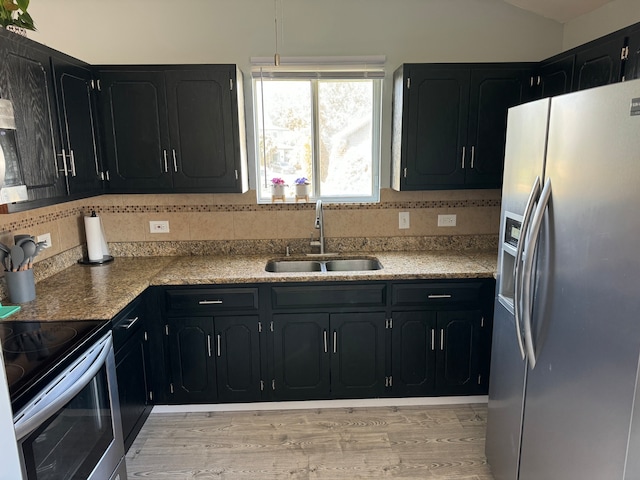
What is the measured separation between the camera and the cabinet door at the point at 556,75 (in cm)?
236

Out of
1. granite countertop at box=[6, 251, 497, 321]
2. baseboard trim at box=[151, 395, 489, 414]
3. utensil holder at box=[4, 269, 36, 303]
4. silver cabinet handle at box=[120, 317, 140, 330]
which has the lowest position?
baseboard trim at box=[151, 395, 489, 414]

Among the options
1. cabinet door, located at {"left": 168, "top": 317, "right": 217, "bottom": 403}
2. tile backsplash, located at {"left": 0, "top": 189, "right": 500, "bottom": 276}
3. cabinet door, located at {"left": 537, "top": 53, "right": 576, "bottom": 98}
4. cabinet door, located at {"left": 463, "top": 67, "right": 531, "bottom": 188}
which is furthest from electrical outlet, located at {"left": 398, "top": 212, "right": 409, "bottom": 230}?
cabinet door, located at {"left": 168, "top": 317, "right": 217, "bottom": 403}

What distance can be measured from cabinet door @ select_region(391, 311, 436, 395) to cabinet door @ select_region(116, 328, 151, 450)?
1.47m

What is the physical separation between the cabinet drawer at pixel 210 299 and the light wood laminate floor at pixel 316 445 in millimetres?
713

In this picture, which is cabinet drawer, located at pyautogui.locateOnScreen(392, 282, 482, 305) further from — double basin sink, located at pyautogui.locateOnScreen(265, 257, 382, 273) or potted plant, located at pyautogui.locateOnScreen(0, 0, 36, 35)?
potted plant, located at pyautogui.locateOnScreen(0, 0, 36, 35)

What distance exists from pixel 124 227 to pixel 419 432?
236 centimetres

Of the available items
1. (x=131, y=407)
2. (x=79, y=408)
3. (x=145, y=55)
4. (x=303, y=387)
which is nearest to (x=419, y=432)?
(x=303, y=387)

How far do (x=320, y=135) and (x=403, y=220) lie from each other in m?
0.85

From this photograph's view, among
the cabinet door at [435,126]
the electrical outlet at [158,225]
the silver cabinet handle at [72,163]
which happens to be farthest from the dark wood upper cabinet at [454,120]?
the silver cabinet handle at [72,163]

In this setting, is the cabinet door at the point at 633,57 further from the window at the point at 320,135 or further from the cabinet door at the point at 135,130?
the cabinet door at the point at 135,130

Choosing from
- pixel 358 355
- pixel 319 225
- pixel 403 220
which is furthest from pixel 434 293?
pixel 319 225

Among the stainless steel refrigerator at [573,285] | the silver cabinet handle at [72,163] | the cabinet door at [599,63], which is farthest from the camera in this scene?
the silver cabinet handle at [72,163]

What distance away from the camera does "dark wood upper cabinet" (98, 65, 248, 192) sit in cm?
258

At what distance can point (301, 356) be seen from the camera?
2641 millimetres
